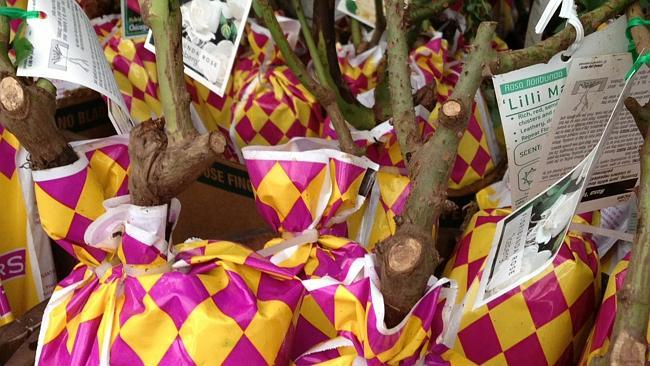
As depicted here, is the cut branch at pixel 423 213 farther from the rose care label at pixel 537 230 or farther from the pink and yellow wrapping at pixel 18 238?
the pink and yellow wrapping at pixel 18 238

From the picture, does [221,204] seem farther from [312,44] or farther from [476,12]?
[476,12]

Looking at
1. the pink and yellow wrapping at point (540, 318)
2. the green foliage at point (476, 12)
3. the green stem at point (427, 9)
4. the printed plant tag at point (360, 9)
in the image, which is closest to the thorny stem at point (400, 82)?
the pink and yellow wrapping at point (540, 318)

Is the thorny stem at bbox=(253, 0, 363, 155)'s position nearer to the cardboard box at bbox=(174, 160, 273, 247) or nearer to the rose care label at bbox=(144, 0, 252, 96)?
the rose care label at bbox=(144, 0, 252, 96)

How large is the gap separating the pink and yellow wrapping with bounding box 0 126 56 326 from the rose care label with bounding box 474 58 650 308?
1.82ft

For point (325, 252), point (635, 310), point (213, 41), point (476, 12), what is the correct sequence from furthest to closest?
1. point (476, 12)
2. point (213, 41)
3. point (325, 252)
4. point (635, 310)

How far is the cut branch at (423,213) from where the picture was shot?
0.47 m

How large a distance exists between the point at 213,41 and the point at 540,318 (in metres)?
0.48

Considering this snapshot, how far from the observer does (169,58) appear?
1.77 ft

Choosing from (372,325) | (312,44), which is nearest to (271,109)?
(312,44)

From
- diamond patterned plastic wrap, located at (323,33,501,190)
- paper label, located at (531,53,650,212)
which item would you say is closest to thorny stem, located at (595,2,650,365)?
paper label, located at (531,53,650,212)

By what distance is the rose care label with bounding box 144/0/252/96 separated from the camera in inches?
30.7

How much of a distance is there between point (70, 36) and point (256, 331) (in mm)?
311

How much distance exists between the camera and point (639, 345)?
17.1 inches

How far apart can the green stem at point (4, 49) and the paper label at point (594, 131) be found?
1.58 feet
